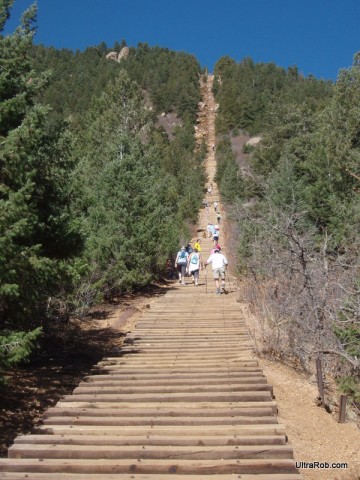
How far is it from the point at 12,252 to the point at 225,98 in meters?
96.9

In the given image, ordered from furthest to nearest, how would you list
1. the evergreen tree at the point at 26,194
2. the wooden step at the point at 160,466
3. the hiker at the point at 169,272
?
the hiker at the point at 169,272, the evergreen tree at the point at 26,194, the wooden step at the point at 160,466

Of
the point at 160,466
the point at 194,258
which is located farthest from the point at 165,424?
the point at 194,258

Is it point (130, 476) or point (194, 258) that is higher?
point (194, 258)

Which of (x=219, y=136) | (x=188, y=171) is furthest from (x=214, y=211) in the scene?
(x=219, y=136)

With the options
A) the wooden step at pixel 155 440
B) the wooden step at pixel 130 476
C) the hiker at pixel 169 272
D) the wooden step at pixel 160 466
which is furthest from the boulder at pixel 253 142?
the wooden step at pixel 130 476

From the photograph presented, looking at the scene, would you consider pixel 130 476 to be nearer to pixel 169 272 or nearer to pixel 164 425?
pixel 164 425

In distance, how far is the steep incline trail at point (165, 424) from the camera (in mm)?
5562

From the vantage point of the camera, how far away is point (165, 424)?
22.5 feet

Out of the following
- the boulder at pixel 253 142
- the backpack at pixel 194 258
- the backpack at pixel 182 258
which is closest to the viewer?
the backpack at pixel 194 258

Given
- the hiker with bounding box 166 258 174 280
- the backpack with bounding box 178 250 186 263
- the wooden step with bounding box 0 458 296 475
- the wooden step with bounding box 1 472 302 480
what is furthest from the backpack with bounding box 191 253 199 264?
the wooden step with bounding box 1 472 302 480

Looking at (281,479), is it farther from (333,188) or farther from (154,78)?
(154,78)

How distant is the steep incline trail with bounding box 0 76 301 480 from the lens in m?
5.56

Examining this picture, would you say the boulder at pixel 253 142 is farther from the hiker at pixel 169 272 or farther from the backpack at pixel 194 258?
the backpack at pixel 194 258

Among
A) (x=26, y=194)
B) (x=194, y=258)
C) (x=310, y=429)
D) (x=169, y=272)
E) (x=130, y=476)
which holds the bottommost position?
(x=310, y=429)
